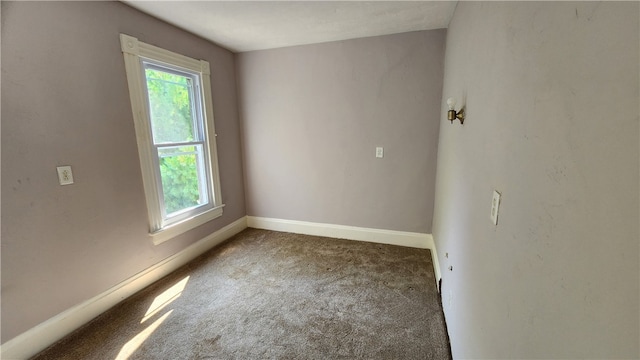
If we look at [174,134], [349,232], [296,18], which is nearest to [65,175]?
[174,134]

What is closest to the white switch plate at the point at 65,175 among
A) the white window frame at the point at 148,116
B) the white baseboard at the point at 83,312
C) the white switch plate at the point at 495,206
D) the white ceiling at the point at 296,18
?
Answer: the white window frame at the point at 148,116

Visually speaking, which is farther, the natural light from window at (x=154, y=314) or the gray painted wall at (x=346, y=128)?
the gray painted wall at (x=346, y=128)

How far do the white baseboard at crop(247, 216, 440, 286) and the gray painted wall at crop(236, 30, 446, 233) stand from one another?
74 millimetres

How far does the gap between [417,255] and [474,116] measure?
196cm

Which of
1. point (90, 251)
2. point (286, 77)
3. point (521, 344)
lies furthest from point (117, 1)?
point (521, 344)

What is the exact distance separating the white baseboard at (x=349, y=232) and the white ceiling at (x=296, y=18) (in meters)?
2.22

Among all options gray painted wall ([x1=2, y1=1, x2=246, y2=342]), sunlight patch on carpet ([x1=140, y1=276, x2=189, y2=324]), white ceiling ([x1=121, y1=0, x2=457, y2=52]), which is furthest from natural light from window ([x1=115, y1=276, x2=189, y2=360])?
white ceiling ([x1=121, y1=0, x2=457, y2=52])

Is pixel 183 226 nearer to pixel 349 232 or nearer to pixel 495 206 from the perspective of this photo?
pixel 349 232

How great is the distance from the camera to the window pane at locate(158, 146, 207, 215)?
253 cm

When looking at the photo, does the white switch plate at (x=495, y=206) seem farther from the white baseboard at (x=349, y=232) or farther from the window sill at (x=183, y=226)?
the window sill at (x=183, y=226)

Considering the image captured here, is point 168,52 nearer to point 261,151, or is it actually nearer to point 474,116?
point 261,151

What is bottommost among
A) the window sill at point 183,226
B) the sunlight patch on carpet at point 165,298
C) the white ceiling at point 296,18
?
the sunlight patch on carpet at point 165,298

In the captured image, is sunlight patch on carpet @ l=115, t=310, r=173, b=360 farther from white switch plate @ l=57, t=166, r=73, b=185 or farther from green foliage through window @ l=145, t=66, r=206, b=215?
white switch plate @ l=57, t=166, r=73, b=185

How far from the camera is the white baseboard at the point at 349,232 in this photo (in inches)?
120
